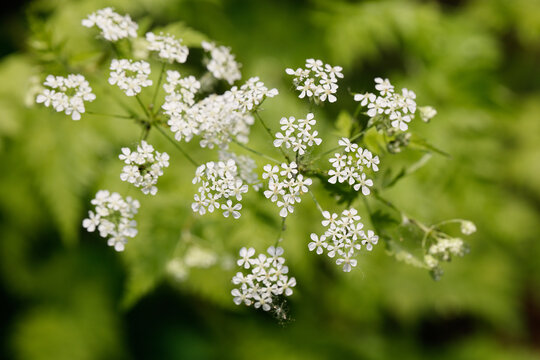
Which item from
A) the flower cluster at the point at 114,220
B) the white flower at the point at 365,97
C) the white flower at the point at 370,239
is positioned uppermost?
the white flower at the point at 365,97

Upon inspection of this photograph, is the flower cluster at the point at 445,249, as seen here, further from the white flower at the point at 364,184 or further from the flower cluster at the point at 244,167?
the flower cluster at the point at 244,167

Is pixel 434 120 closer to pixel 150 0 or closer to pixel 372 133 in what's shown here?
pixel 372 133

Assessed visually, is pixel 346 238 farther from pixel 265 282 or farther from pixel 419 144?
pixel 419 144

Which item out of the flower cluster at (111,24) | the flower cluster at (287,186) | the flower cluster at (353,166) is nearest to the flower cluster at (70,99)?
the flower cluster at (111,24)

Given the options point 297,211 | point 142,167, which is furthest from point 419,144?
point 297,211

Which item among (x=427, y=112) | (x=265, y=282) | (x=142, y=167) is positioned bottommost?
(x=265, y=282)
